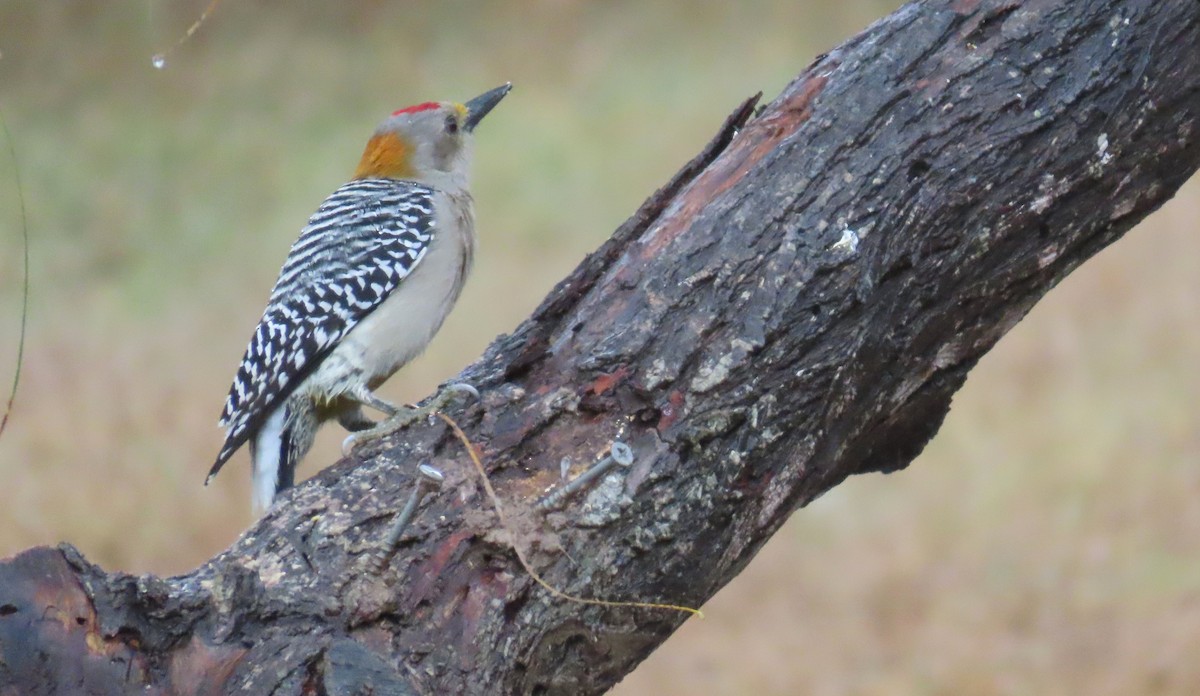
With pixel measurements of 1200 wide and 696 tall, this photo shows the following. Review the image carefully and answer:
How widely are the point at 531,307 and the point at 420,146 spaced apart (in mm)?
3494

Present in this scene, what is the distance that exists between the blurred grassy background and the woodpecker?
3.16m

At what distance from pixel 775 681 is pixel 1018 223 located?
171 inches

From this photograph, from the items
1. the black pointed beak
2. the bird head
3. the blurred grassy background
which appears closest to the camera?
the bird head

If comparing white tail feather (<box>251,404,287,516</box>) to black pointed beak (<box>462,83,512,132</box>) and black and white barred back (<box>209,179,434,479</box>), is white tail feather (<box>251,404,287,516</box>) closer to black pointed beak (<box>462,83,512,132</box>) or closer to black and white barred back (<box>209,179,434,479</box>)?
black and white barred back (<box>209,179,434,479</box>)

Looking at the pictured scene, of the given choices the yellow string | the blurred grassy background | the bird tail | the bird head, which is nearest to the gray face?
the bird head

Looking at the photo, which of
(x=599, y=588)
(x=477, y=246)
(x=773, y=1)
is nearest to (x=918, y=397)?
(x=599, y=588)

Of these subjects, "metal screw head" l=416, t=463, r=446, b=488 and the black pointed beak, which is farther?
the black pointed beak

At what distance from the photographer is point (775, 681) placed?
6.35 m

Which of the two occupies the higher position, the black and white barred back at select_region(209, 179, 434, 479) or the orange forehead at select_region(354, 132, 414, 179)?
the orange forehead at select_region(354, 132, 414, 179)

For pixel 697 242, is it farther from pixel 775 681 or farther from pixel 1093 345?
pixel 1093 345

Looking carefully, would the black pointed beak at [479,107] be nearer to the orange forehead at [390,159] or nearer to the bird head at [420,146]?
the bird head at [420,146]

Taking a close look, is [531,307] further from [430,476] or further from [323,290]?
[430,476]

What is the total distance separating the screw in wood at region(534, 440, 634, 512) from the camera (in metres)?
2.26

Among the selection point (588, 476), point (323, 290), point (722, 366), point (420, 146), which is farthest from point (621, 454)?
point (420, 146)
